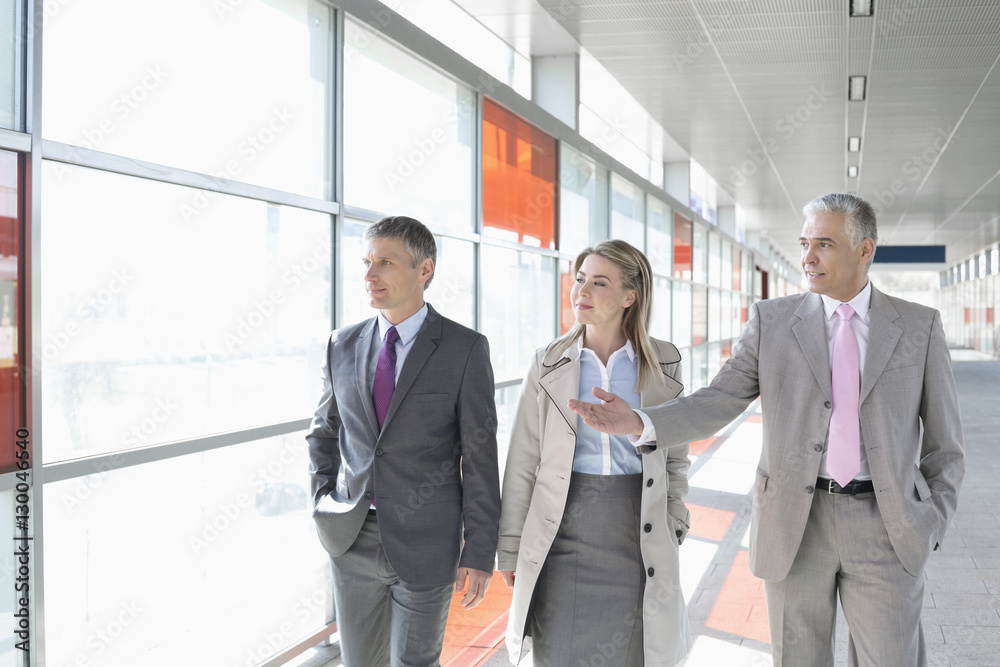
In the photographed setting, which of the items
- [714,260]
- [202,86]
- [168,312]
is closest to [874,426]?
[168,312]

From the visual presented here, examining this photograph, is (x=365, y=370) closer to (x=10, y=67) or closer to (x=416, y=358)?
(x=416, y=358)

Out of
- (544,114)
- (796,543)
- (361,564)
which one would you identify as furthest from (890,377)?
(544,114)

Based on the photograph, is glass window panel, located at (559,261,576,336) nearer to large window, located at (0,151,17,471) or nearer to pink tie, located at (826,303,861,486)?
pink tie, located at (826,303,861,486)

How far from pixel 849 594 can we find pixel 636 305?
963 mm

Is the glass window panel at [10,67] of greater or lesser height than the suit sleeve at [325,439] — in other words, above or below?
above

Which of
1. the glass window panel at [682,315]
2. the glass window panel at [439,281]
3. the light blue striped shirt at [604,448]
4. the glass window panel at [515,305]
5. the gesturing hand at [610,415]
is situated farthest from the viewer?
the glass window panel at [682,315]

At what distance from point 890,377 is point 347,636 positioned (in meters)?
1.60

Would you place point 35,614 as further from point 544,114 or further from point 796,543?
point 544,114

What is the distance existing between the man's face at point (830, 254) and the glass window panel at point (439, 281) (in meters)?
2.16

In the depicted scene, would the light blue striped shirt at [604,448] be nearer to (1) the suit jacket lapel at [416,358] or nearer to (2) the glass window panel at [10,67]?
(1) the suit jacket lapel at [416,358]

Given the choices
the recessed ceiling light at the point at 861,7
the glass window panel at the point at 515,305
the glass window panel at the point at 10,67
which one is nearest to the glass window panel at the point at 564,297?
the glass window panel at the point at 515,305

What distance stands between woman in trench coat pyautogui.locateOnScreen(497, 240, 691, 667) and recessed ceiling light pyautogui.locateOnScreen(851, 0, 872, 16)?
4.32 m

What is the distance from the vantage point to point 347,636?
2236 millimetres

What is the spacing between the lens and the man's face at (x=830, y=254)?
2215mm
